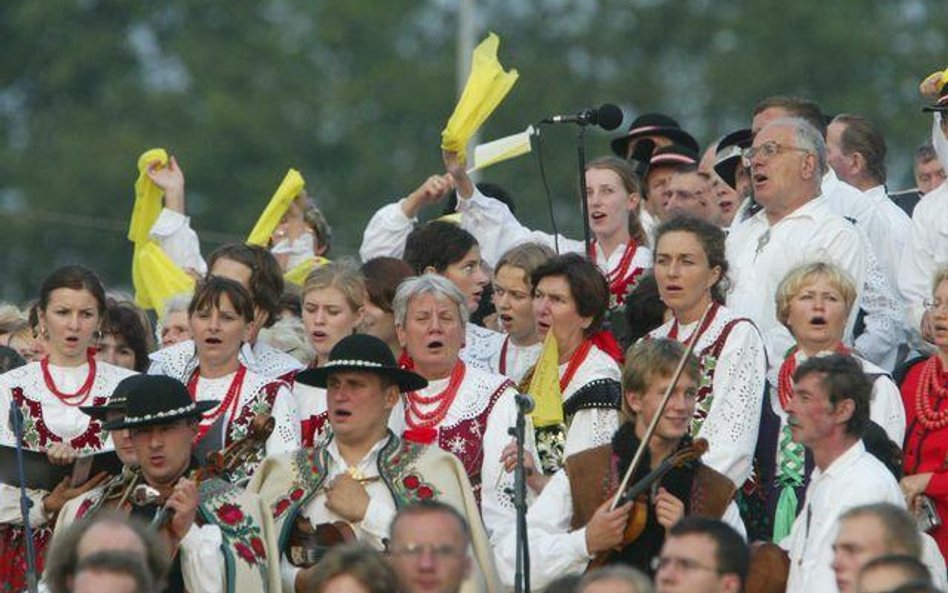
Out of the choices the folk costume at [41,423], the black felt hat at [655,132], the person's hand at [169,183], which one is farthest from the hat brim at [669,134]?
the folk costume at [41,423]

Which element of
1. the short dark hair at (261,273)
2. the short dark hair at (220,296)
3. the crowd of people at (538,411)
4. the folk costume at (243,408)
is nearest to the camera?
the crowd of people at (538,411)

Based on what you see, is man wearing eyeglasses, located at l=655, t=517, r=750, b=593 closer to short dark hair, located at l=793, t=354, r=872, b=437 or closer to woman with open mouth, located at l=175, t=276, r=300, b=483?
short dark hair, located at l=793, t=354, r=872, b=437

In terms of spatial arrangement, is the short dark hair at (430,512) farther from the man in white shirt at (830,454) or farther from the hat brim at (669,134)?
the hat brim at (669,134)

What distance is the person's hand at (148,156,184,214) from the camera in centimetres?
1875

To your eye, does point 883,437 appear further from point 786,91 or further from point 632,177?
point 786,91

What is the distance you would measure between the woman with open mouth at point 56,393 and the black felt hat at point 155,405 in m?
0.86

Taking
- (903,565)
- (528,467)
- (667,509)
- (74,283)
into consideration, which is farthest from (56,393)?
(903,565)

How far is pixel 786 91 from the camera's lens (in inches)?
1718

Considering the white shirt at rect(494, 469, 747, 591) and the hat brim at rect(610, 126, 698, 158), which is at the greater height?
the hat brim at rect(610, 126, 698, 158)

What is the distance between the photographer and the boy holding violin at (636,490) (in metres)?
13.6

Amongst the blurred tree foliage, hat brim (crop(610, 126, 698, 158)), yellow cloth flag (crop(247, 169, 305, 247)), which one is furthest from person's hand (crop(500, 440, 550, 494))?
the blurred tree foliage

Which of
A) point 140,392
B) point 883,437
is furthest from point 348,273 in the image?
point 883,437

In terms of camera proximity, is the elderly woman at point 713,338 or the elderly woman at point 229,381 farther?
the elderly woman at point 229,381

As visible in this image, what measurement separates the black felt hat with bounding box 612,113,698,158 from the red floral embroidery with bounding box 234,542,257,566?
17.3 ft
